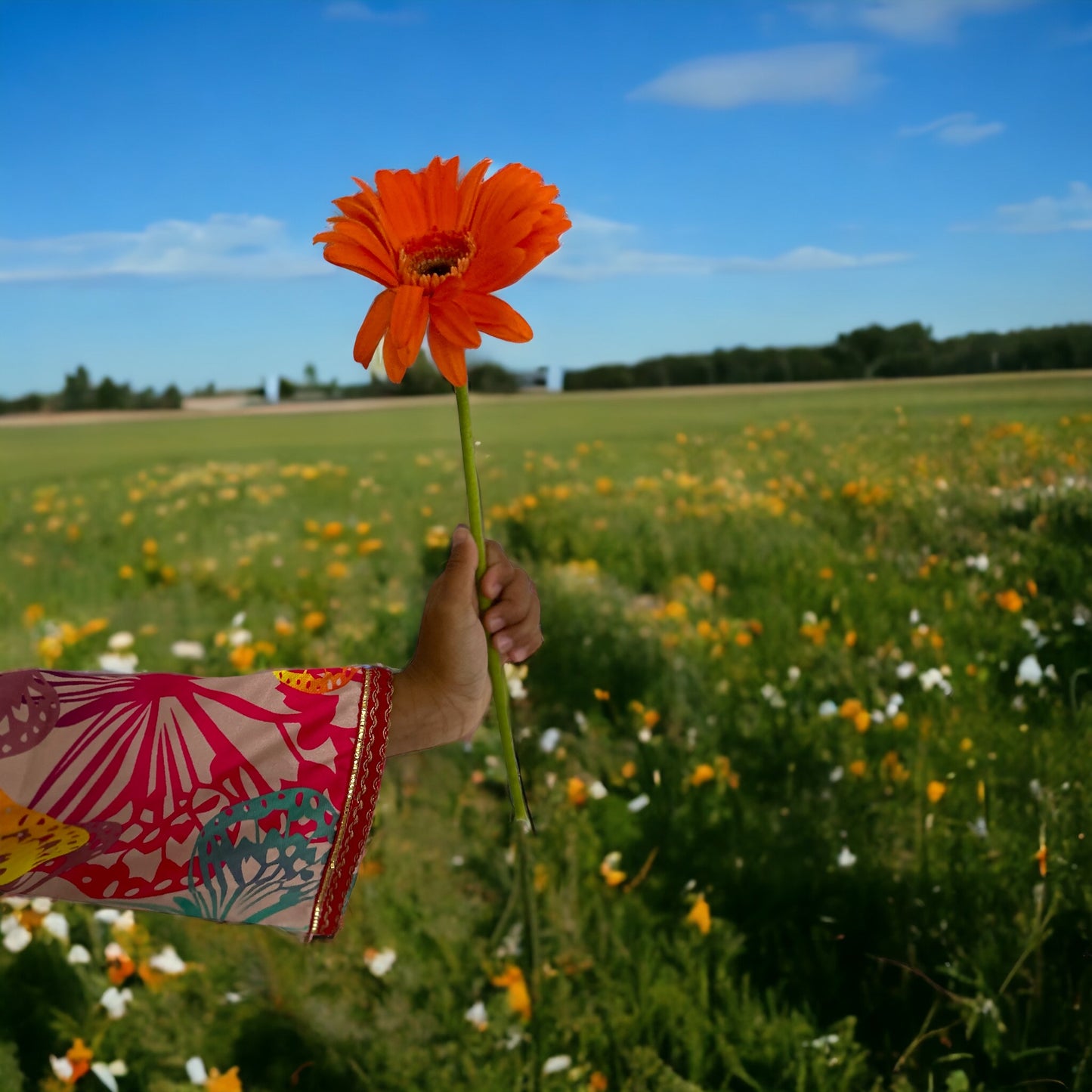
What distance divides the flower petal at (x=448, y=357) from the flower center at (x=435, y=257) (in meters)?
0.02

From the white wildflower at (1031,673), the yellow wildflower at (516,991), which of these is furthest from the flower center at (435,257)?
the white wildflower at (1031,673)

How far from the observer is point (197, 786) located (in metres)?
0.62

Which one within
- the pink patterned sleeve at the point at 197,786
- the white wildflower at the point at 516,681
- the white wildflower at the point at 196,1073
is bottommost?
the white wildflower at the point at 196,1073

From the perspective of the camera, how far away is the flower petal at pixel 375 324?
0.40 metres

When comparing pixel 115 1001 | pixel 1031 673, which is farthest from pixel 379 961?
pixel 1031 673

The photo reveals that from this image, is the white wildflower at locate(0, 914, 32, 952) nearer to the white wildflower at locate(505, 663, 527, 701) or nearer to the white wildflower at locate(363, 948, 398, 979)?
the white wildflower at locate(363, 948, 398, 979)

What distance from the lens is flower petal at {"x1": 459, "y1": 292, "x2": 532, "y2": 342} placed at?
40cm

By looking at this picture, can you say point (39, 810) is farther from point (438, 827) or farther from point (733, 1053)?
point (438, 827)

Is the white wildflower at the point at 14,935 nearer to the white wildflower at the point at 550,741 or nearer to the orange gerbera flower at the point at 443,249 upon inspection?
the white wildflower at the point at 550,741

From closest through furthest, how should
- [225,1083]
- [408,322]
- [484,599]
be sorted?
[408,322]
[484,599]
[225,1083]

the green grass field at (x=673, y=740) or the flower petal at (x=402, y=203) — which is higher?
the flower petal at (x=402, y=203)

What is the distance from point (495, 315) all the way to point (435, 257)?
40 millimetres

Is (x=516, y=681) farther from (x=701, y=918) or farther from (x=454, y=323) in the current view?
(x=454, y=323)

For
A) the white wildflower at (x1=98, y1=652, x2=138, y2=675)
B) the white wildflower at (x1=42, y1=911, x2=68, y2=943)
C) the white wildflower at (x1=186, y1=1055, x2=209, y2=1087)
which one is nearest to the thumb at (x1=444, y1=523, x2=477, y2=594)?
the white wildflower at (x1=186, y1=1055, x2=209, y2=1087)
